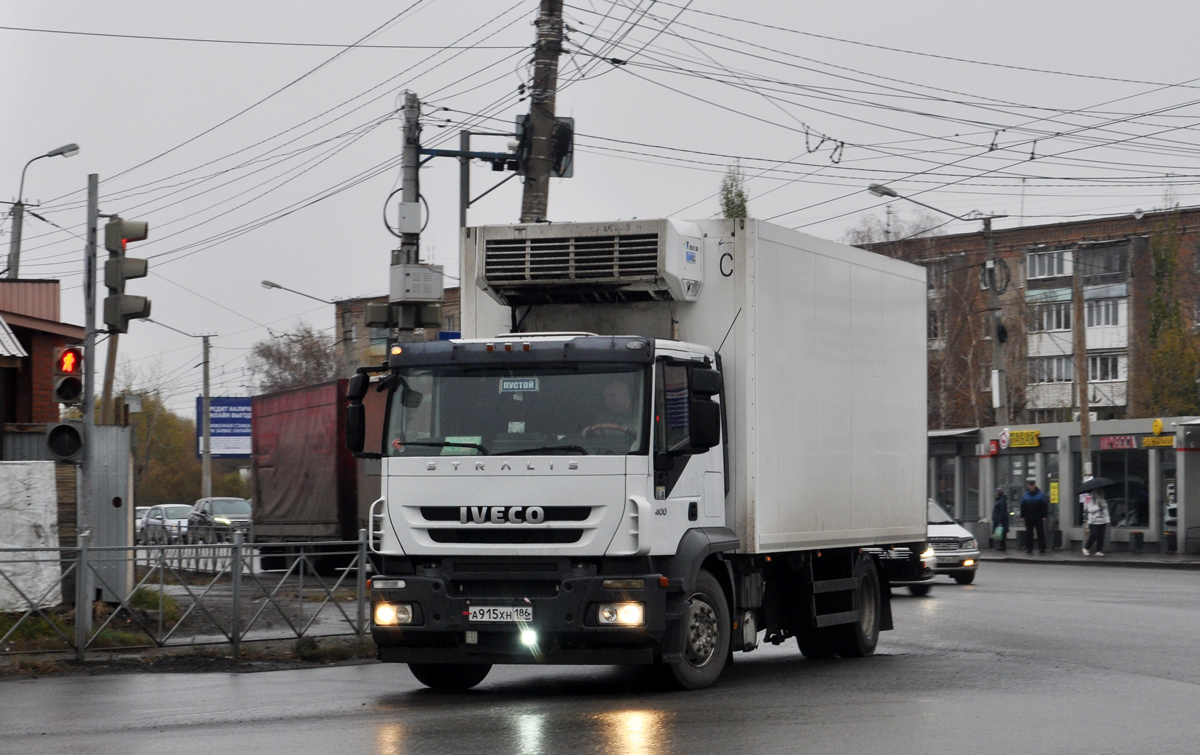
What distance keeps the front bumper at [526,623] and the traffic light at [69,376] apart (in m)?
5.16

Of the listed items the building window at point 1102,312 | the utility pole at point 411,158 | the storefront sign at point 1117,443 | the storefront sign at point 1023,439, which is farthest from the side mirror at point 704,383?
the building window at point 1102,312

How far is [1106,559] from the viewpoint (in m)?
35.3

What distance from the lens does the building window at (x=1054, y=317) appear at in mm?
69500

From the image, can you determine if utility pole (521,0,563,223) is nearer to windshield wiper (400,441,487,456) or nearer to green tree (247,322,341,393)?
windshield wiper (400,441,487,456)

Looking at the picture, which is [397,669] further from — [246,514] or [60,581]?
[246,514]

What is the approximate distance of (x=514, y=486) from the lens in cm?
1049

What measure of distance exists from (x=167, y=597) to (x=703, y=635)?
237 inches

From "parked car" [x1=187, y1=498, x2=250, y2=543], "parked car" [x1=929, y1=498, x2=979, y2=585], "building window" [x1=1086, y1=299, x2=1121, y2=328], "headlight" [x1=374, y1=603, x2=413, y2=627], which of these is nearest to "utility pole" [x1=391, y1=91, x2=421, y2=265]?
"headlight" [x1=374, y1=603, x2=413, y2=627]

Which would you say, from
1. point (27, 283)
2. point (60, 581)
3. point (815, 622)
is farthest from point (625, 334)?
point (27, 283)

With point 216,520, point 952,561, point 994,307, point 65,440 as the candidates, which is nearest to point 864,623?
point 65,440

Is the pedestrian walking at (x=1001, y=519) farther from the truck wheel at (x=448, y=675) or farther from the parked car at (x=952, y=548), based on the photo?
the truck wheel at (x=448, y=675)

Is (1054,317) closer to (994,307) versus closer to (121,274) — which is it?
(994,307)

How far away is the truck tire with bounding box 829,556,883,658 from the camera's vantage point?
45.9 ft

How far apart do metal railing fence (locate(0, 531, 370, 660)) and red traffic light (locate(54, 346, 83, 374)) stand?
1683 millimetres
